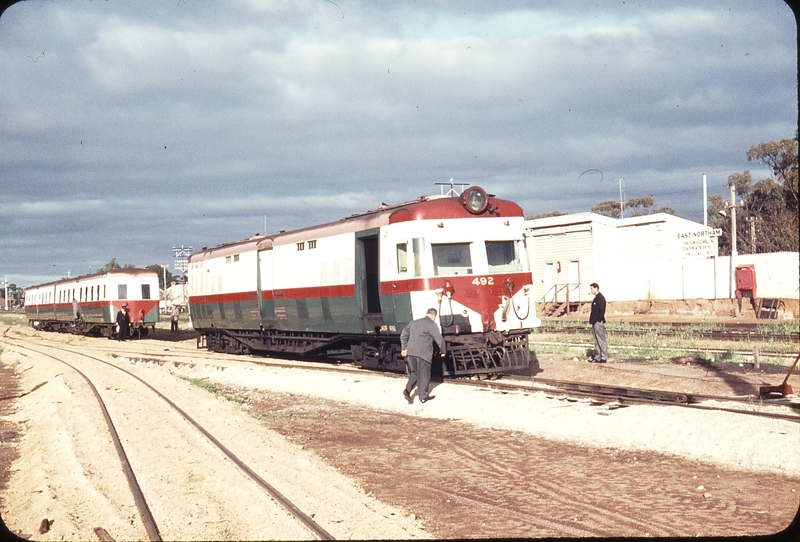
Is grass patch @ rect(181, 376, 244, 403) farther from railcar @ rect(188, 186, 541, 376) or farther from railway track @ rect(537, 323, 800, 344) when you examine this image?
railway track @ rect(537, 323, 800, 344)

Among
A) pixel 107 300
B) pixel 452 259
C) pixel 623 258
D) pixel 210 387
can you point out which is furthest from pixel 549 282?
pixel 452 259

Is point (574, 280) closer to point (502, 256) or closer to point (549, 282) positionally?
point (549, 282)

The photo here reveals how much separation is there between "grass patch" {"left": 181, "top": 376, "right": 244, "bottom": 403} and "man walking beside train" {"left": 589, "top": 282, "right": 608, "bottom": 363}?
27.5 ft

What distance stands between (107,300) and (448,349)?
2782 cm

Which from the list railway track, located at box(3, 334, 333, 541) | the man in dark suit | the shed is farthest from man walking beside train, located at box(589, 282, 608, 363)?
the man in dark suit

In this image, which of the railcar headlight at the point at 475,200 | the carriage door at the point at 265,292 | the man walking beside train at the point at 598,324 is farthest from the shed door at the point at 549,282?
the railcar headlight at the point at 475,200

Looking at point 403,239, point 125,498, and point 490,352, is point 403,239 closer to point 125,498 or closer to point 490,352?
point 490,352

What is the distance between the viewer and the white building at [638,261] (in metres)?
37.7

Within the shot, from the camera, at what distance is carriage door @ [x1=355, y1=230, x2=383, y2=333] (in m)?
16.6

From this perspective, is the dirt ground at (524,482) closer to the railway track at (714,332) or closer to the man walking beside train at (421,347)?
the man walking beside train at (421,347)

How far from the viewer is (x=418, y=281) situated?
584 inches

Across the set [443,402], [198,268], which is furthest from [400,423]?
[198,268]

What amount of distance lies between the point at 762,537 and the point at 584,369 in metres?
11.3

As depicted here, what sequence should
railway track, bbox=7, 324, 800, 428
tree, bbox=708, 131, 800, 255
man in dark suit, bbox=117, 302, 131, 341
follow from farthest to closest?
tree, bbox=708, 131, 800, 255
man in dark suit, bbox=117, 302, 131, 341
railway track, bbox=7, 324, 800, 428
